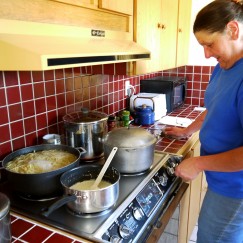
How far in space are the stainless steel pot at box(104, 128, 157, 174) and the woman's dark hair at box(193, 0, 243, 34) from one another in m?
0.53

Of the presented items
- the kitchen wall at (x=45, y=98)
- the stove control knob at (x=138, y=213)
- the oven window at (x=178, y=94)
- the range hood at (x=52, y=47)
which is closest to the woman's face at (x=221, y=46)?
the range hood at (x=52, y=47)

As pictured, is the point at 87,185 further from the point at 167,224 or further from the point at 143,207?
the point at 167,224

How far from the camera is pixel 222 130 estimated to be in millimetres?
1157

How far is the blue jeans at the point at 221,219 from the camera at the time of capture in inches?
48.2

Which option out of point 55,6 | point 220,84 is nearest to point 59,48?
point 55,6

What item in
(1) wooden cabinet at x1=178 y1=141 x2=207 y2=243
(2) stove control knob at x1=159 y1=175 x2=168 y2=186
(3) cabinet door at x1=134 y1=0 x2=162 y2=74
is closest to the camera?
(2) stove control knob at x1=159 y1=175 x2=168 y2=186

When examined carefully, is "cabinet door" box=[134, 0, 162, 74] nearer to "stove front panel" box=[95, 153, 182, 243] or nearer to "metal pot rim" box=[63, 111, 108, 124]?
"metal pot rim" box=[63, 111, 108, 124]

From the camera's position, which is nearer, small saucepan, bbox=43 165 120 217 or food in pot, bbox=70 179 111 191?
small saucepan, bbox=43 165 120 217

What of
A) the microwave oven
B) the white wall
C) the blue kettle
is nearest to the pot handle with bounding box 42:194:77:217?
the blue kettle

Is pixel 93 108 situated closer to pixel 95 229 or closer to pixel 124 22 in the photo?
pixel 124 22

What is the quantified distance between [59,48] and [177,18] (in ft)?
5.13

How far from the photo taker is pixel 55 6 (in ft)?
3.13

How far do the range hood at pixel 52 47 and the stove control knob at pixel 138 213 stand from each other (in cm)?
59

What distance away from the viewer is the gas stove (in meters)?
0.93
